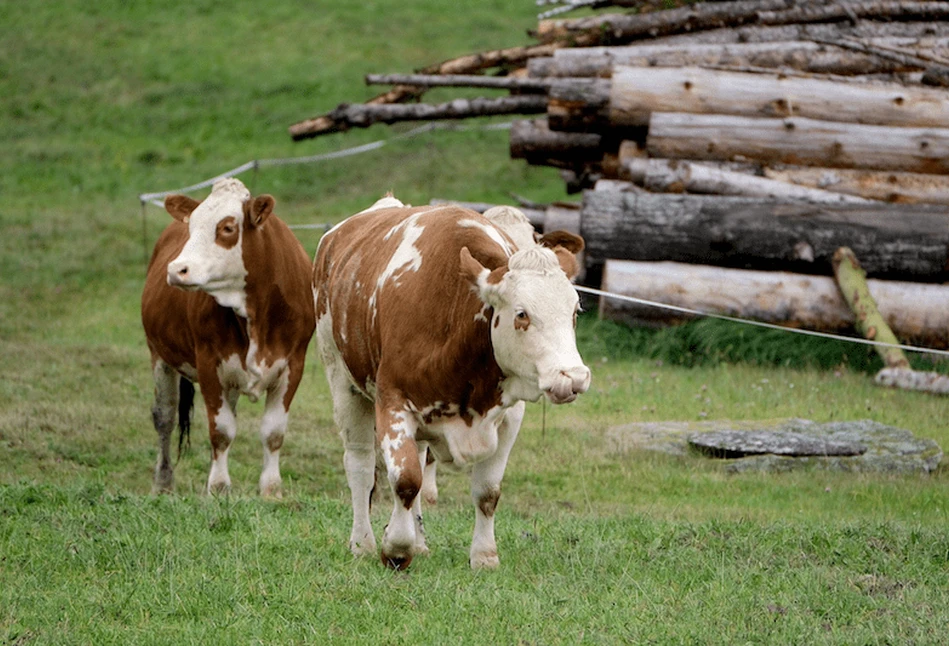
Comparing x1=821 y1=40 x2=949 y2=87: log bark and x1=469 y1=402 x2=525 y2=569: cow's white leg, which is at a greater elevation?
x1=821 y1=40 x2=949 y2=87: log bark

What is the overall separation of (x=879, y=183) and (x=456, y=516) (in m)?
8.20

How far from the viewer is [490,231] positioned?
6.27 metres

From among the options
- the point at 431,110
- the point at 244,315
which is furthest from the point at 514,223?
the point at 431,110

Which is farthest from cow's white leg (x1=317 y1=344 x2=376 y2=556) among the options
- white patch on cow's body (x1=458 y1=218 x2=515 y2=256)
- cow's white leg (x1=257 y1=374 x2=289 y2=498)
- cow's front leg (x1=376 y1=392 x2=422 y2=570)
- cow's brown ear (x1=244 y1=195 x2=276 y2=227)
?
cow's brown ear (x1=244 y1=195 x2=276 y2=227)

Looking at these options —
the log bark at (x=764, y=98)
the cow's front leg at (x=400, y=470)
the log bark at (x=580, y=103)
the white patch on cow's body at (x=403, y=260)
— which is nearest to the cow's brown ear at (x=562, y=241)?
the white patch on cow's body at (x=403, y=260)

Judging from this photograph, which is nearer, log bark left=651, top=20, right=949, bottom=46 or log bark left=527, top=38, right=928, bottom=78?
log bark left=527, top=38, right=928, bottom=78

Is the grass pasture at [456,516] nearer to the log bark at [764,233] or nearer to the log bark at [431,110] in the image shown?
the log bark at [764,233]

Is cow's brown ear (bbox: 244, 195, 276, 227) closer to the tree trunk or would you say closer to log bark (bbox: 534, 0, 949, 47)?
the tree trunk

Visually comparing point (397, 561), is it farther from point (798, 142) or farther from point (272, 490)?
point (798, 142)

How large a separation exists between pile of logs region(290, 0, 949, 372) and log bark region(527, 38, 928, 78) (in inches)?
0.9

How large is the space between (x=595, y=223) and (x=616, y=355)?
4.94 ft

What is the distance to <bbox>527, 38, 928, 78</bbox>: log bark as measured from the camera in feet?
50.0

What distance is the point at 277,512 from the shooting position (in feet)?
24.1

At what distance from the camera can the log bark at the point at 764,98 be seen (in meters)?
14.1
